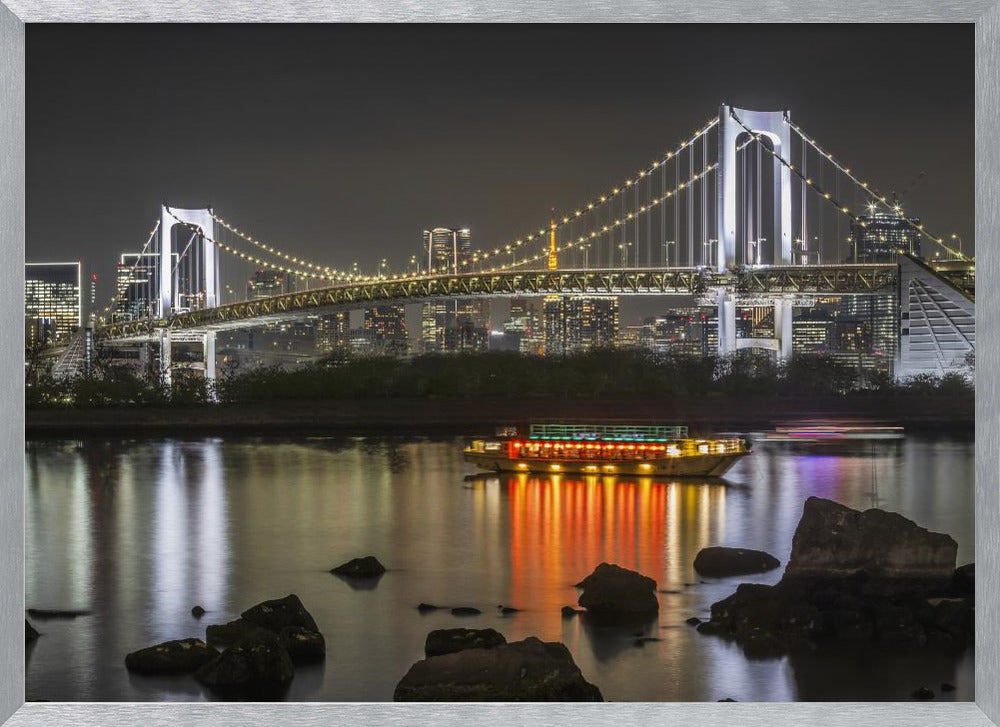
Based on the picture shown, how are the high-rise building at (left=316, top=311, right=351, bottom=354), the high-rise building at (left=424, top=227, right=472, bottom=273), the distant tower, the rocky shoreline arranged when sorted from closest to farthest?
the rocky shoreline, the high-rise building at (left=424, top=227, right=472, bottom=273), the distant tower, the high-rise building at (left=316, top=311, right=351, bottom=354)

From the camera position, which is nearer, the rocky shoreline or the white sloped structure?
the rocky shoreline

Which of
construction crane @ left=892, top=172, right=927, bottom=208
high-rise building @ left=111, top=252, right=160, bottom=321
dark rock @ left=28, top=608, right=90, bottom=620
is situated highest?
construction crane @ left=892, top=172, right=927, bottom=208

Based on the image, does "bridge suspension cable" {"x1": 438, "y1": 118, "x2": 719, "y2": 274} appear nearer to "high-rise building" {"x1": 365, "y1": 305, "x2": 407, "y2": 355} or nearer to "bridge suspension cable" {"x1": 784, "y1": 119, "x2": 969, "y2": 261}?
"bridge suspension cable" {"x1": 784, "y1": 119, "x2": 969, "y2": 261}

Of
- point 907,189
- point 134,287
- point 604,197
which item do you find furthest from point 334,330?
point 907,189

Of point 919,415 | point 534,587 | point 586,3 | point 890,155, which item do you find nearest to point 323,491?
point 534,587

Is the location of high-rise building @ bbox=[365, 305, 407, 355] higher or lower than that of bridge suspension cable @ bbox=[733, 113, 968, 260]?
lower

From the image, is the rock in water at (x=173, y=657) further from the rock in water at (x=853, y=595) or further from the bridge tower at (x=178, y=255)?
the bridge tower at (x=178, y=255)

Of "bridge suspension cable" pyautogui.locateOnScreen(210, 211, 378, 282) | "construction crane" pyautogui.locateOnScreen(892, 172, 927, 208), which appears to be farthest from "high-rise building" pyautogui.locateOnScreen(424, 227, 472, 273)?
"construction crane" pyautogui.locateOnScreen(892, 172, 927, 208)
